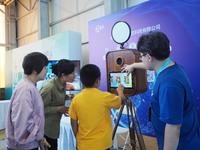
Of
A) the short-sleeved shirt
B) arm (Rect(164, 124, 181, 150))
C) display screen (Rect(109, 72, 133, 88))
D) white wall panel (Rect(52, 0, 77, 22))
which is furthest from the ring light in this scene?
white wall panel (Rect(52, 0, 77, 22))

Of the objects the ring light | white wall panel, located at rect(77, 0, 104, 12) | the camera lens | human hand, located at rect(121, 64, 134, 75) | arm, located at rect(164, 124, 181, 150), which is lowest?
arm, located at rect(164, 124, 181, 150)

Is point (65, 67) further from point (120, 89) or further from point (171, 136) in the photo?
point (171, 136)

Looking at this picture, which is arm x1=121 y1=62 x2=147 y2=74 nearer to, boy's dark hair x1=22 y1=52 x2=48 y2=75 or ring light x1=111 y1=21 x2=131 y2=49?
ring light x1=111 y1=21 x2=131 y2=49

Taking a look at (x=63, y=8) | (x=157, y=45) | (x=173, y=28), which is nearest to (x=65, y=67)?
(x=157, y=45)

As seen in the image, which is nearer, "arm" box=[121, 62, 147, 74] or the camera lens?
"arm" box=[121, 62, 147, 74]

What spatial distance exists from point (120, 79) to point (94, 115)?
1.18ft

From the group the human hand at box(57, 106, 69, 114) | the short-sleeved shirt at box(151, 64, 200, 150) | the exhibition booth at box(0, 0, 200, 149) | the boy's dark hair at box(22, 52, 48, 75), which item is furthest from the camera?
the exhibition booth at box(0, 0, 200, 149)

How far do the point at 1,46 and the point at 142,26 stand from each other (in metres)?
7.20

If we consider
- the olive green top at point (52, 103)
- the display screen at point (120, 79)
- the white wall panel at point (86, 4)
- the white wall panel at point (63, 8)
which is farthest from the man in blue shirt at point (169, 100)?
the white wall panel at point (63, 8)

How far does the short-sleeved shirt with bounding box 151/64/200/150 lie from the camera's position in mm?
965

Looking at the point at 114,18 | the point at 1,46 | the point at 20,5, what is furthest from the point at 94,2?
the point at 1,46

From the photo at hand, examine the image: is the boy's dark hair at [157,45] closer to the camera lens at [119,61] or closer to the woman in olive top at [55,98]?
the camera lens at [119,61]

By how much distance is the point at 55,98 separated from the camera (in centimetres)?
179

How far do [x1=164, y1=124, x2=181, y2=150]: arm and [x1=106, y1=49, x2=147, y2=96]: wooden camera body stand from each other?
622 mm
